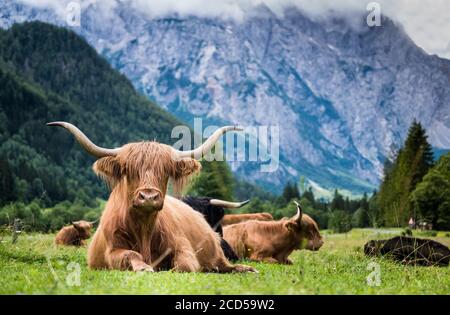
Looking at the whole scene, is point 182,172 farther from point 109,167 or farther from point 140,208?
point 140,208

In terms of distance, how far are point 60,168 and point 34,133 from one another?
2985 centimetres

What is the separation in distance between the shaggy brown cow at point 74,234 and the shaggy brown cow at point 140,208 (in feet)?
35.4

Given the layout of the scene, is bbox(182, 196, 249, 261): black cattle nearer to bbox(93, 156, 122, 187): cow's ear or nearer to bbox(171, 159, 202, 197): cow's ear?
bbox(171, 159, 202, 197): cow's ear

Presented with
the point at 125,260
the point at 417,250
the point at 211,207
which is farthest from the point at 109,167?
the point at 417,250

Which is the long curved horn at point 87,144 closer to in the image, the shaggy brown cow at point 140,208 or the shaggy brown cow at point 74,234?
the shaggy brown cow at point 140,208

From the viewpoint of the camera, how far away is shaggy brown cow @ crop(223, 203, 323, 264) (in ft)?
46.2

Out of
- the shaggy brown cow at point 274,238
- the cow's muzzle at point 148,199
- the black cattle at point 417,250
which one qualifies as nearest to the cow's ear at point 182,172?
the cow's muzzle at point 148,199

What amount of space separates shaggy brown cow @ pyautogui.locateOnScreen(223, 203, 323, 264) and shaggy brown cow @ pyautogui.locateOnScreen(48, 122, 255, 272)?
6160 millimetres

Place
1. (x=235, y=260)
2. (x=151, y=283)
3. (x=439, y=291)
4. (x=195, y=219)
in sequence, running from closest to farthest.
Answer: (x=151, y=283) < (x=439, y=291) < (x=195, y=219) < (x=235, y=260)

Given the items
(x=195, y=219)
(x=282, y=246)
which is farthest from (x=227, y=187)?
(x=195, y=219)

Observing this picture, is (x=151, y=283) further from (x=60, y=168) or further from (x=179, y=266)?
(x=60, y=168)

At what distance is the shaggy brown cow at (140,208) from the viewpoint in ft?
23.2
